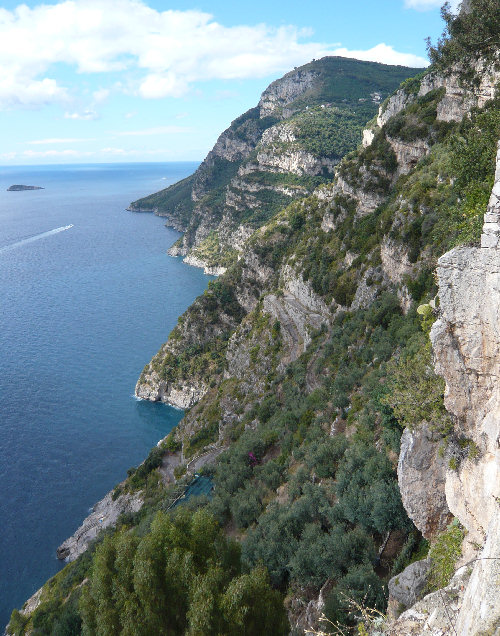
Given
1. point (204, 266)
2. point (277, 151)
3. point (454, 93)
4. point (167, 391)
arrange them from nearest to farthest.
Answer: point (454, 93), point (167, 391), point (277, 151), point (204, 266)

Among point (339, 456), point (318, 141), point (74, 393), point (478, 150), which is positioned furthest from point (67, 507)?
point (318, 141)

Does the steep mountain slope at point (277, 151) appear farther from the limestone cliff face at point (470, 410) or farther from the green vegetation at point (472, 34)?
the limestone cliff face at point (470, 410)

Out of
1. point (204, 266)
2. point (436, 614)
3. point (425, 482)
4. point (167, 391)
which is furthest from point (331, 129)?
point (436, 614)

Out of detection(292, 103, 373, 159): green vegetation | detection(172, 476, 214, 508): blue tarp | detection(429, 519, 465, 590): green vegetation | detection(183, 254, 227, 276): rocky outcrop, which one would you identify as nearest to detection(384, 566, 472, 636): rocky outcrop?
detection(429, 519, 465, 590): green vegetation

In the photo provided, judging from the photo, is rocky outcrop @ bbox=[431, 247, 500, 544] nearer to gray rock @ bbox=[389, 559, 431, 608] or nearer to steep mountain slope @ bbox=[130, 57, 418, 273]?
gray rock @ bbox=[389, 559, 431, 608]

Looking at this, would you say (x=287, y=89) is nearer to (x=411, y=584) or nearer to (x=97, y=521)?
(x=97, y=521)

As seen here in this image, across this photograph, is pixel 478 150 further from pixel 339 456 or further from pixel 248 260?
pixel 248 260

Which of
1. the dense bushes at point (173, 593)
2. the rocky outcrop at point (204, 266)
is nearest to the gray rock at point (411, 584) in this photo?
the dense bushes at point (173, 593)
